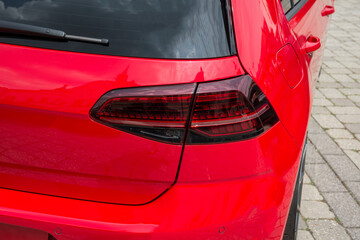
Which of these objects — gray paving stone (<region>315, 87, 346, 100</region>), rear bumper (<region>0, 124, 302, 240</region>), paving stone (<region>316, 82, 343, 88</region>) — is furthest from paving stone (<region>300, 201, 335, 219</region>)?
paving stone (<region>316, 82, 343, 88</region>)

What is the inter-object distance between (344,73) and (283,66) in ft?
14.2

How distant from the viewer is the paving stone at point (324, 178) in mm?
3396

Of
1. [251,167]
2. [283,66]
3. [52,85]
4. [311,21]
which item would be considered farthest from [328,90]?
[52,85]

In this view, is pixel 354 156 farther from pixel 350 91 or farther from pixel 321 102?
pixel 350 91

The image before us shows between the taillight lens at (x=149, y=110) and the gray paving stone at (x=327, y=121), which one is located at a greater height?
the taillight lens at (x=149, y=110)

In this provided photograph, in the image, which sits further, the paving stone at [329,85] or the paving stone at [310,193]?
the paving stone at [329,85]

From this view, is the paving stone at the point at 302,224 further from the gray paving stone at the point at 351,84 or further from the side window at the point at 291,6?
the gray paving stone at the point at 351,84

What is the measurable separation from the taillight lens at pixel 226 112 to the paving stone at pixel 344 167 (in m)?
2.13

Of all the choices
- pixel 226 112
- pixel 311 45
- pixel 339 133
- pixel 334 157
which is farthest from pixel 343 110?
pixel 226 112

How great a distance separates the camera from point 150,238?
1.60 meters

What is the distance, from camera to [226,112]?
1.62 meters

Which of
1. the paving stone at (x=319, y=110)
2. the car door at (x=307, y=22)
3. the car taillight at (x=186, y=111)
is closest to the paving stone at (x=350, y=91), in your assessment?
the paving stone at (x=319, y=110)

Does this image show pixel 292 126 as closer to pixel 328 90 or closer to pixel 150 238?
pixel 150 238

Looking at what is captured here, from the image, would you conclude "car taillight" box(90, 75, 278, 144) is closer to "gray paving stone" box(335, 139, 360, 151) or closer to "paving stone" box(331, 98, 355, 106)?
"gray paving stone" box(335, 139, 360, 151)
